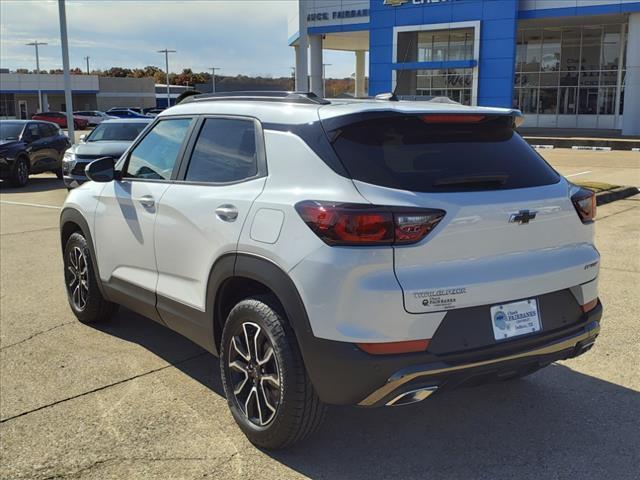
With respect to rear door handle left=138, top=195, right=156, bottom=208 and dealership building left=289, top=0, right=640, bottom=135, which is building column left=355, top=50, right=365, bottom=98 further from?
rear door handle left=138, top=195, right=156, bottom=208

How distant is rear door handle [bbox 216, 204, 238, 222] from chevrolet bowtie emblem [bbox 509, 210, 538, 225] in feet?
4.62

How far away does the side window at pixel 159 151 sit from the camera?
14.5ft

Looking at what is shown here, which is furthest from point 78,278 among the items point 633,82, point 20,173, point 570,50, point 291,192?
point 570,50

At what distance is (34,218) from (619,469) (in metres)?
10.8

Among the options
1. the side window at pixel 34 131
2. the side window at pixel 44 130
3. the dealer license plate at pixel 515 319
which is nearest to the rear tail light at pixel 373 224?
the dealer license plate at pixel 515 319

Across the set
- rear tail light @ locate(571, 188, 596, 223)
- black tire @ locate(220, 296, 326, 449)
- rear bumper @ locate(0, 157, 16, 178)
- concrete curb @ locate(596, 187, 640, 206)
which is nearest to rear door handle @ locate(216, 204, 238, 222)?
black tire @ locate(220, 296, 326, 449)

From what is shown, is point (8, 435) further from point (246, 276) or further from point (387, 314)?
point (387, 314)

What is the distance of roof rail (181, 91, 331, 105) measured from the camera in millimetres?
3706

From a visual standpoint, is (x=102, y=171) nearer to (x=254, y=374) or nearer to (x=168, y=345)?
(x=168, y=345)

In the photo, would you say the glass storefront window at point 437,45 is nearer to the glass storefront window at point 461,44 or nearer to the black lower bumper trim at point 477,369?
the glass storefront window at point 461,44

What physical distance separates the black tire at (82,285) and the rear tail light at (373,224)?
9.60 feet

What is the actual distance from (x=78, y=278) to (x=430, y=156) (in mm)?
3478

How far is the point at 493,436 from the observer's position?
145 inches

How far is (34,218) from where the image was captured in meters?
11.9
